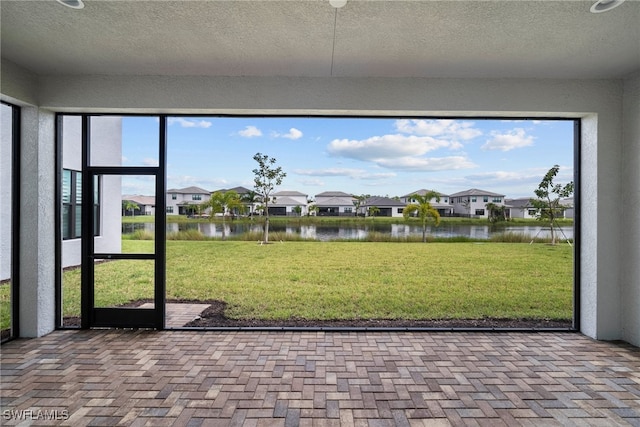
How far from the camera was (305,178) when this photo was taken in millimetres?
6324

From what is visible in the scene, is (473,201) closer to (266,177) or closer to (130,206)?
(266,177)

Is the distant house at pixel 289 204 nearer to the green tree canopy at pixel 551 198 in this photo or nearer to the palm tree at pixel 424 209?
the palm tree at pixel 424 209

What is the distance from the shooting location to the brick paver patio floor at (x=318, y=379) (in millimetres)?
2408

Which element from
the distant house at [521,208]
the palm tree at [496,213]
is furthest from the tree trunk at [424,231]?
the distant house at [521,208]

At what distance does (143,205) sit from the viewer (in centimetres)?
423

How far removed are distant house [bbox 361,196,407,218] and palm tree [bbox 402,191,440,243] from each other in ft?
0.40

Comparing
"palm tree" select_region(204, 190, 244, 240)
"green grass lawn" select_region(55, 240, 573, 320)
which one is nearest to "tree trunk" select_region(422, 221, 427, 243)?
"green grass lawn" select_region(55, 240, 573, 320)

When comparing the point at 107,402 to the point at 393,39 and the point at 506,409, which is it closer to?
the point at 506,409

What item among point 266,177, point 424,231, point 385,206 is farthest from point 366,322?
point 266,177

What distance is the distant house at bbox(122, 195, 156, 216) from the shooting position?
166 inches

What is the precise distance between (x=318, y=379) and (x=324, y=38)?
2.90 m

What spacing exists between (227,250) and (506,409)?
5058 millimetres

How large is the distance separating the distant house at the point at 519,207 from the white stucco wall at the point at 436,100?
5.33 feet

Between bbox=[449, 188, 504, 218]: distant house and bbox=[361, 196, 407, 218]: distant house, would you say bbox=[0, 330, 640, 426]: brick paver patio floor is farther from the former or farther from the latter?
bbox=[361, 196, 407, 218]: distant house
